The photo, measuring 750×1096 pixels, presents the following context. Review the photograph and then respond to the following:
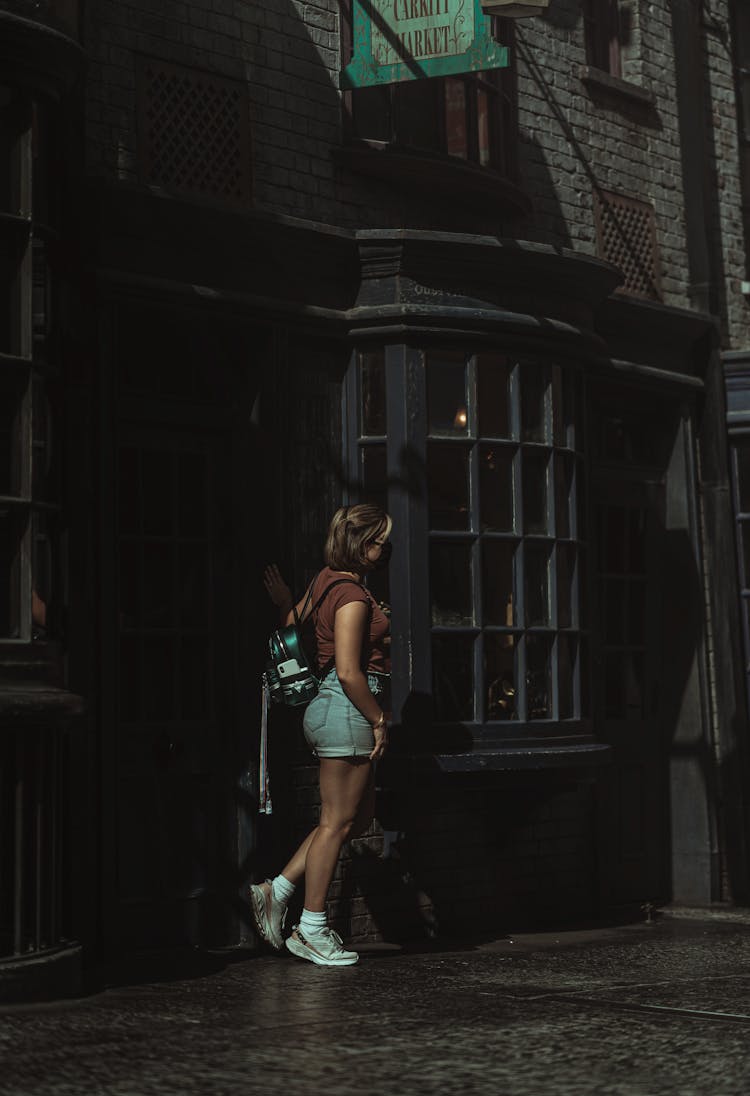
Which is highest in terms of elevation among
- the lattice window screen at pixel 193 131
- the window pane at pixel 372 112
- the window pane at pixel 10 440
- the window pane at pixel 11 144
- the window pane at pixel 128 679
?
the window pane at pixel 372 112

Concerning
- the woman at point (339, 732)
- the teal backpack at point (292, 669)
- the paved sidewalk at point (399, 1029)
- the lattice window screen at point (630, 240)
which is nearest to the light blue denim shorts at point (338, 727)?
the woman at point (339, 732)

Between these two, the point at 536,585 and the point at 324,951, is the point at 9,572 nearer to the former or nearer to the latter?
the point at 324,951

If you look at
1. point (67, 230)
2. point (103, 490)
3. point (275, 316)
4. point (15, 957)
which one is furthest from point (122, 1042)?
point (275, 316)

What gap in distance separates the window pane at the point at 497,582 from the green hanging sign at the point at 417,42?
2.38 meters

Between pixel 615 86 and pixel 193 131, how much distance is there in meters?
3.50

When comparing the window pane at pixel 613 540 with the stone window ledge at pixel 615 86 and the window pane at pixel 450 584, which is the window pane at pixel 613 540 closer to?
the window pane at pixel 450 584

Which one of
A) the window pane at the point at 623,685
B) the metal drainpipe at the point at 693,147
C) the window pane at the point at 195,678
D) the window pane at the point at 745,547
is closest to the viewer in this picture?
the window pane at the point at 195,678

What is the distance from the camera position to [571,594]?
9938 mm

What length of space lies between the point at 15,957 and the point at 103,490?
2276 millimetres

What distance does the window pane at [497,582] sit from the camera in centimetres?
948

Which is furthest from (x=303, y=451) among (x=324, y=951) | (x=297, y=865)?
(x=324, y=951)

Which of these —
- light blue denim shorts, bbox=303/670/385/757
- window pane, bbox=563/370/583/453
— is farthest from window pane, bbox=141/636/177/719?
window pane, bbox=563/370/583/453

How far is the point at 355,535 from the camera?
8.22 meters

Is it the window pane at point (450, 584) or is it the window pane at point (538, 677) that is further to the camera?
the window pane at point (538, 677)
